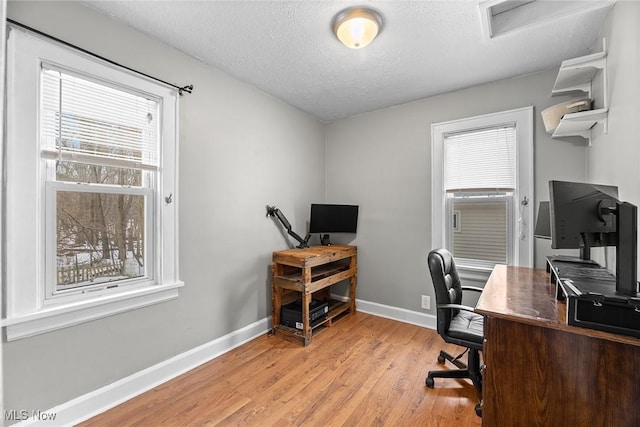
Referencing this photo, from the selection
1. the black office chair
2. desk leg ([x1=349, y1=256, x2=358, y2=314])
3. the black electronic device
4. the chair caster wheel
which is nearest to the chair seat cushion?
the black office chair

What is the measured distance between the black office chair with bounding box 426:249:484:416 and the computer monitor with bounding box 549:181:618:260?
735 mm

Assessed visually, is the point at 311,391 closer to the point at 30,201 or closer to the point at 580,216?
the point at 580,216

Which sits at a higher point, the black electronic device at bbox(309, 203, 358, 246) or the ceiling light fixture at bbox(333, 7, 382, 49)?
the ceiling light fixture at bbox(333, 7, 382, 49)

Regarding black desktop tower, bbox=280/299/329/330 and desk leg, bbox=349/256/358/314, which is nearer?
black desktop tower, bbox=280/299/329/330

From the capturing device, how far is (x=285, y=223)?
3.03 meters

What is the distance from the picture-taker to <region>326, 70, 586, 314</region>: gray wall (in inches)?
95.5

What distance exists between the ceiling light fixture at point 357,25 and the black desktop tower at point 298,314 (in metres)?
2.34

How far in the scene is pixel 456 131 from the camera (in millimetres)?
2795

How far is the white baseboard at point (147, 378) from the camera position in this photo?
1.58m

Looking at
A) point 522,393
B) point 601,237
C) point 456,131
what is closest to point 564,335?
point 522,393

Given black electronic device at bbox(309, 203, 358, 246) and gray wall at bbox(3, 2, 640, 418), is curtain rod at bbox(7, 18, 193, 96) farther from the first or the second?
black electronic device at bbox(309, 203, 358, 246)

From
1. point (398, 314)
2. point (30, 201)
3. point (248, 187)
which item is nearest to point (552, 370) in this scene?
point (398, 314)

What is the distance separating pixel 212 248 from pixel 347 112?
2.26 meters

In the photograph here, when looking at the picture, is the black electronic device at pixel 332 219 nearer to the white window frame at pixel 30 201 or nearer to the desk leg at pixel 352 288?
the desk leg at pixel 352 288
